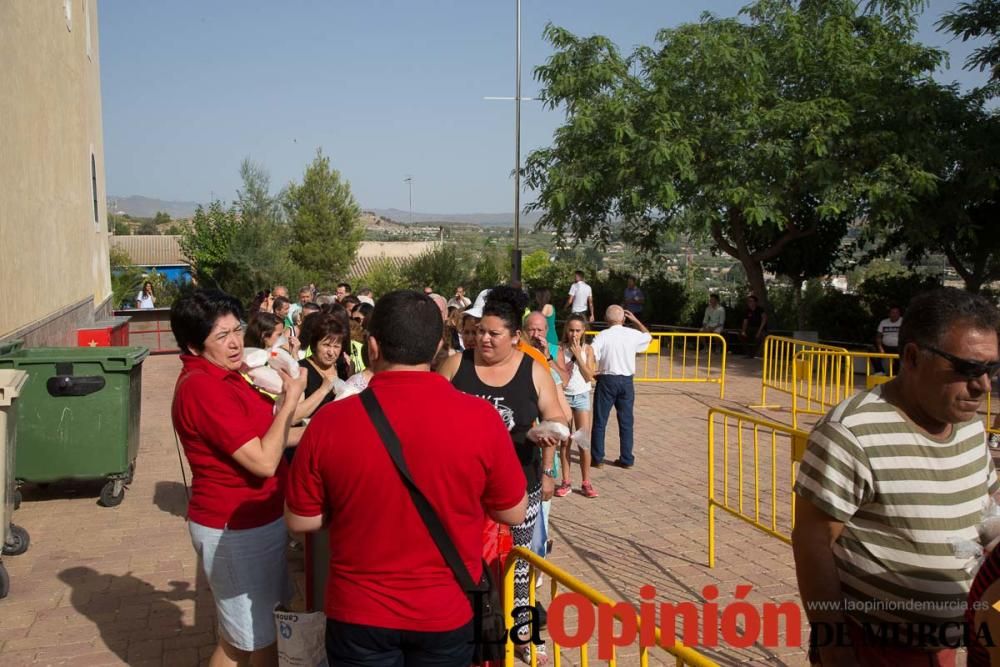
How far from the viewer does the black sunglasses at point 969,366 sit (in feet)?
7.66

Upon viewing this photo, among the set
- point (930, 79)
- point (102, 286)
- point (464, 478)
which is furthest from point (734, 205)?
point (464, 478)

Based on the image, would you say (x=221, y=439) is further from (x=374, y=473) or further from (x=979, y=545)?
(x=979, y=545)

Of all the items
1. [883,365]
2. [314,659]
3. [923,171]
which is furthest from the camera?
[923,171]

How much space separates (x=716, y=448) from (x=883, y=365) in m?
6.32

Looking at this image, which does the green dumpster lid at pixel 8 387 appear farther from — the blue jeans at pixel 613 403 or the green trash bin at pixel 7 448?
the blue jeans at pixel 613 403

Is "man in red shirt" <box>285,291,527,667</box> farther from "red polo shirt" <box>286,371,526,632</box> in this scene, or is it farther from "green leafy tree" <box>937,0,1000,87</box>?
"green leafy tree" <box>937,0,1000,87</box>

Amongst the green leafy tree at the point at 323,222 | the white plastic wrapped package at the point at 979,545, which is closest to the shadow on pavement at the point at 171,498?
the white plastic wrapped package at the point at 979,545

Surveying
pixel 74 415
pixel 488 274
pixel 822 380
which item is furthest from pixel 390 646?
pixel 488 274

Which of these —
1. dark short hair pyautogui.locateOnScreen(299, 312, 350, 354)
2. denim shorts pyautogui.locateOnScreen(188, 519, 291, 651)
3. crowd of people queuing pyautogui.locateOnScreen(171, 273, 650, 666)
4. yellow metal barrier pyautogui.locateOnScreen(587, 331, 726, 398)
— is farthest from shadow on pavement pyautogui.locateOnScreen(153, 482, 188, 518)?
yellow metal barrier pyautogui.locateOnScreen(587, 331, 726, 398)

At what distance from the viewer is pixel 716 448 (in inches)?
392

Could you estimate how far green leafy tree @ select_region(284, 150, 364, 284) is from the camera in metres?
51.6

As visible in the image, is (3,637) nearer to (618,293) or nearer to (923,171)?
(923,171)

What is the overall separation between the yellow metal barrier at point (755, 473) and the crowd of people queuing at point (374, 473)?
4.81ft

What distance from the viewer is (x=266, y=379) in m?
3.97
